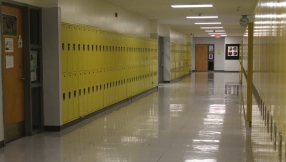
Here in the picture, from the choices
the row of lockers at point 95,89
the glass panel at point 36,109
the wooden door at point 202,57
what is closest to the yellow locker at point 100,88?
the row of lockers at point 95,89

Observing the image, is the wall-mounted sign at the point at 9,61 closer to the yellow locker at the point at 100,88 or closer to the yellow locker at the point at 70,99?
the yellow locker at the point at 70,99

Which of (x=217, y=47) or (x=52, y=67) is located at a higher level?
(x=217, y=47)

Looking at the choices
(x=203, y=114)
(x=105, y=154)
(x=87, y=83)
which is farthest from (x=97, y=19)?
(x=105, y=154)

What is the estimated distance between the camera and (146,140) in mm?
7238

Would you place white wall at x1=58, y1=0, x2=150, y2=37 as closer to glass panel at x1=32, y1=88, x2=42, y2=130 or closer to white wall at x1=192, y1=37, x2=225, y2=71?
glass panel at x1=32, y1=88, x2=42, y2=130

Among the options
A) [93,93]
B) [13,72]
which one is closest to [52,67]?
[13,72]

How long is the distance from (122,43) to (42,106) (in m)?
5.33

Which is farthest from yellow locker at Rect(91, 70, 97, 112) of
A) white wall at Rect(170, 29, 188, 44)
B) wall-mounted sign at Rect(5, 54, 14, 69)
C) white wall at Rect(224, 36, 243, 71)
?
white wall at Rect(224, 36, 243, 71)

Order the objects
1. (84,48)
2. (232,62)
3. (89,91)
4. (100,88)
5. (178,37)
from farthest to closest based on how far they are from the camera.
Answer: (232,62)
(178,37)
(100,88)
(89,91)
(84,48)

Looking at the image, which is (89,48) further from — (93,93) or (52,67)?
(52,67)

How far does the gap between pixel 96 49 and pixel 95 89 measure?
3.42 ft

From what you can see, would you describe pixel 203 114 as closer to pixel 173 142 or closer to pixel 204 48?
pixel 173 142

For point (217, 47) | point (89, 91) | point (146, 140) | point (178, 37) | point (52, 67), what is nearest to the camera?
point (146, 140)

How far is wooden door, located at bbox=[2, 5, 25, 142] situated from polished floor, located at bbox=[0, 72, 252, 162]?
1.00 ft
